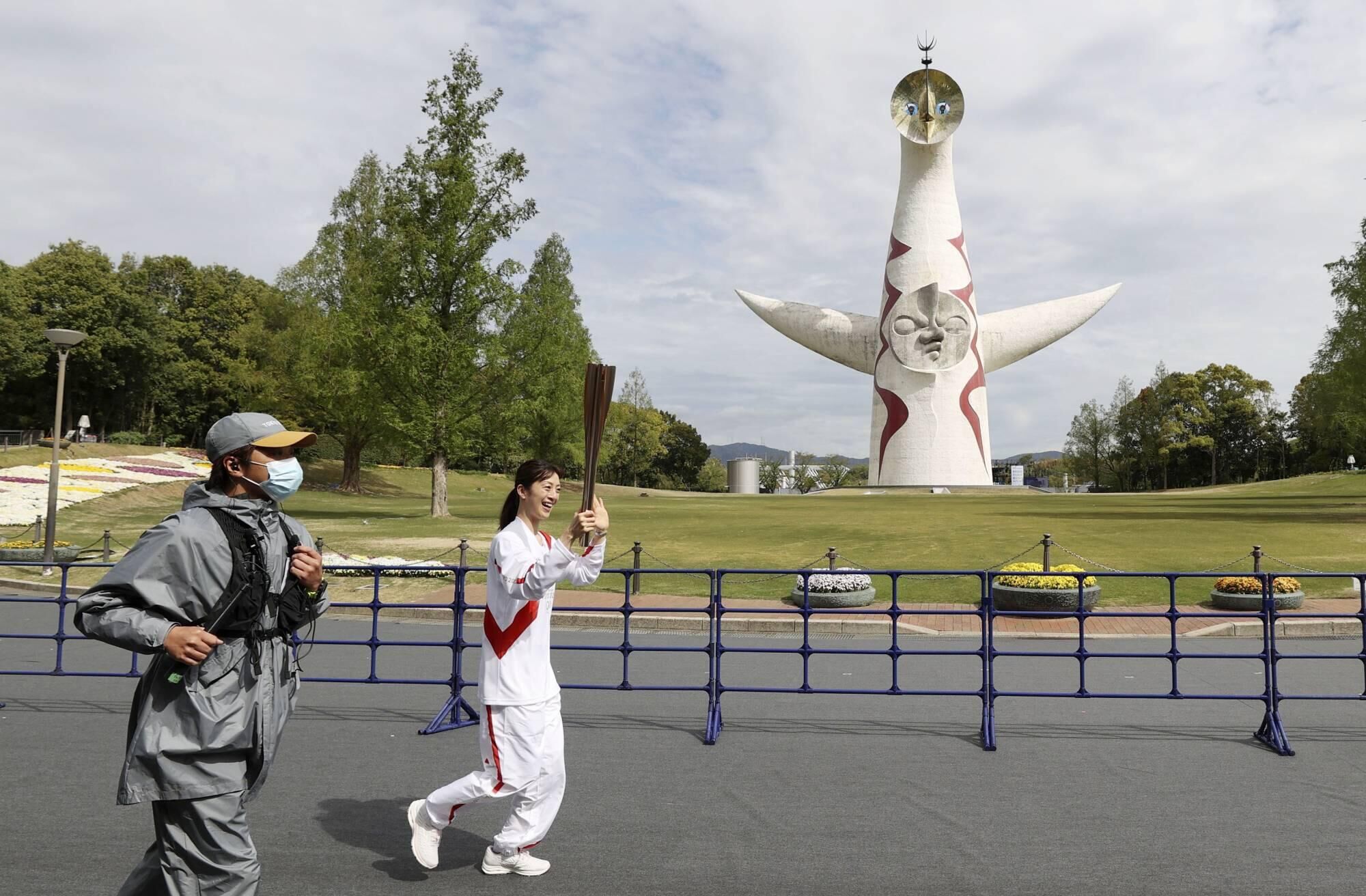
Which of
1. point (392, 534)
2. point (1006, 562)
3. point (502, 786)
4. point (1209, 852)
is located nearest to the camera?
point (502, 786)

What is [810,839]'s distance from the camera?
4.81 metres

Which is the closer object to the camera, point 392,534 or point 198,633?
point 198,633

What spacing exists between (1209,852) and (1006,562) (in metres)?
14.1

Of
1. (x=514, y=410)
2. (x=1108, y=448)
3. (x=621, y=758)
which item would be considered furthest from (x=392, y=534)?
(x=1108, y=448)

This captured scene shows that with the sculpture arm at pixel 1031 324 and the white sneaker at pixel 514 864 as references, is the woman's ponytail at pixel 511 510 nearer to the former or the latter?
the white sneaker at pixel 514 864

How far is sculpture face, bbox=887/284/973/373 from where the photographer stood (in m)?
43.2

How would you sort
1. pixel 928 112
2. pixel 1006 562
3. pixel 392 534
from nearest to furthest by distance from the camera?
pixel 1006 562 < pixel 392 534 < pixel 928 112

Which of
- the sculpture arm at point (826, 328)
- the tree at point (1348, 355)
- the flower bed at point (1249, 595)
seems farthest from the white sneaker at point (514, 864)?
the sculpture arm at point (826, 328)

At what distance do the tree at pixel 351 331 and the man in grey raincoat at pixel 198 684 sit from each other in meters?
27.2

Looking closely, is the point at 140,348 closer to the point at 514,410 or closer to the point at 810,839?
the point at 514,410

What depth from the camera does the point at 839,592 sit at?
1440cm

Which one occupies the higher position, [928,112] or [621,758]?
[928,112]

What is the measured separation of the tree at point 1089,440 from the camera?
Result: 77500mm

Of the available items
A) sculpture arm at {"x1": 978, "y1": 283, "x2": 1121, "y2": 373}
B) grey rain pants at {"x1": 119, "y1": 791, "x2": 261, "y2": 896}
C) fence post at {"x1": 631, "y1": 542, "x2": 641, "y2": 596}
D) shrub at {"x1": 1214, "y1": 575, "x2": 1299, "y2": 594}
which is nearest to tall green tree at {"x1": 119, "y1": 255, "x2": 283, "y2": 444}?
sculpture arm at {"x1": 978, "y1": 283, "x2": 1121, "y2": 373}
